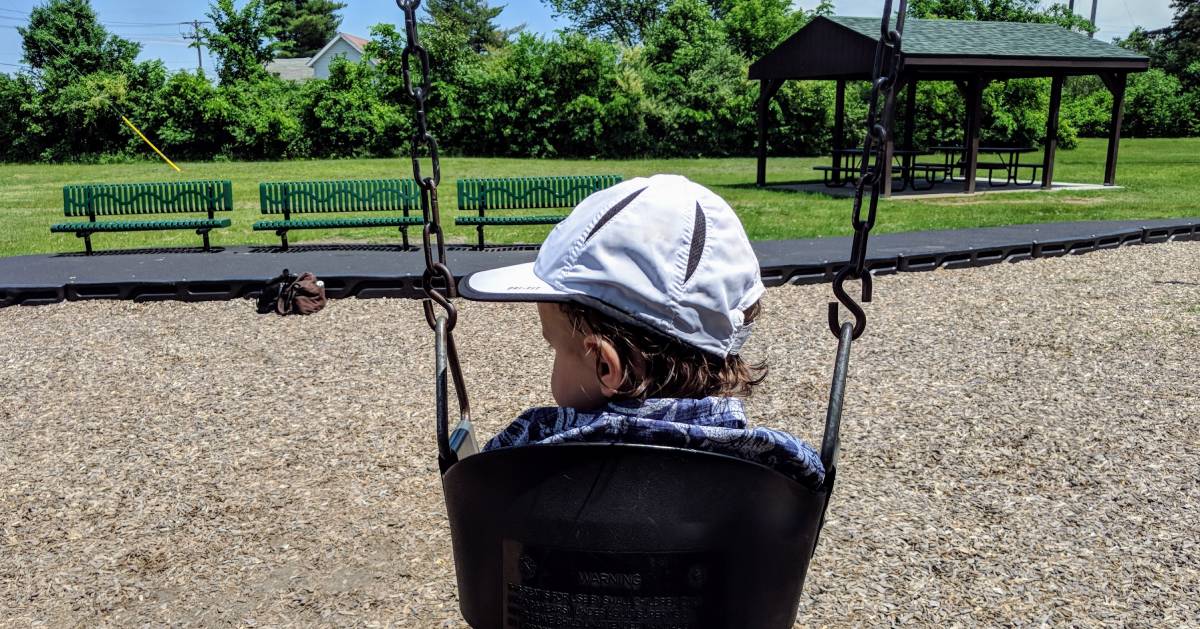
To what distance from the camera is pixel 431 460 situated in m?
4.12

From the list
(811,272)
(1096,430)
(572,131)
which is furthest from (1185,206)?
(572,131)

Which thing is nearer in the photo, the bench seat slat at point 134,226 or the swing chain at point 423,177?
the swing chain at point 423,177

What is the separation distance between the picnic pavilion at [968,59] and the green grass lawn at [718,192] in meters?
1.08

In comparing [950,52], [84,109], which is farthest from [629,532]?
[84,109]

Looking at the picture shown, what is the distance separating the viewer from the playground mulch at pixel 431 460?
9.87 ft

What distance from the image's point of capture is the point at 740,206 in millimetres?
14055

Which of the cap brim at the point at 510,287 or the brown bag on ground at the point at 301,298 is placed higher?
the cap brim at the point at 510,287

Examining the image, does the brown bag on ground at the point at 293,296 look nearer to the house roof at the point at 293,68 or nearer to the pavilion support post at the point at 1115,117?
the pavilion support post at the point at 1115,117

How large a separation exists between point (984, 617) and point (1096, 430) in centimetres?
194

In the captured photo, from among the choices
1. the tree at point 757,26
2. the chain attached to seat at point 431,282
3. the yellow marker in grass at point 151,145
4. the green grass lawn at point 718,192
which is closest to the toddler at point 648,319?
the chain attached to seat at point 431,282

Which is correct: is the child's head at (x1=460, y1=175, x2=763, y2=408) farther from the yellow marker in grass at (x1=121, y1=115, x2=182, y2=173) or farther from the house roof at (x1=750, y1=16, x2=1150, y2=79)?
the yellow marker in grass at (x1=121, y1=115, x2=182, y2=173)

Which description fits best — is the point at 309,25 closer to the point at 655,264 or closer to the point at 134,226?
the point at 134,226

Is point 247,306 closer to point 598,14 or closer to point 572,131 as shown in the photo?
point 572,131

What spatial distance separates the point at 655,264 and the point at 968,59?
14.7 m
